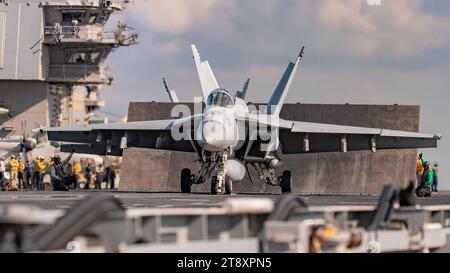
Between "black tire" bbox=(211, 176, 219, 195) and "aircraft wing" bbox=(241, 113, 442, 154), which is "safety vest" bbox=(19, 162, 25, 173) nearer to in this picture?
"aircraft wing" bbox=(241, 113, 442, 154)

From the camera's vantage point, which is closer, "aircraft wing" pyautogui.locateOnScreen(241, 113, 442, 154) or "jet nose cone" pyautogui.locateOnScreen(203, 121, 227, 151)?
"jet nose cone" pyautogui.locateOnScreen(203, 121, 227, 151)

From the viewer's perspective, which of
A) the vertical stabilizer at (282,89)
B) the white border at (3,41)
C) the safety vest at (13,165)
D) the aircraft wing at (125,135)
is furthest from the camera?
the white border at (3,41)

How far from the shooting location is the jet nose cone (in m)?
31.3

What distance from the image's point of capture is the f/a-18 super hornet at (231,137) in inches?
1284

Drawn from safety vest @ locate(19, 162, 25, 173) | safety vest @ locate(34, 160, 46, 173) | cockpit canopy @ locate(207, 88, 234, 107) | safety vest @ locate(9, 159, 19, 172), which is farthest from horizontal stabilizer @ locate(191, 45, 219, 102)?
safety vest @ locate(19, 162, 25, 173)

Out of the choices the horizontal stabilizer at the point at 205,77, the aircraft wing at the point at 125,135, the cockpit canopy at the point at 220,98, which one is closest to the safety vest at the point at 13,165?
the aircraft wing at the point at 125,135

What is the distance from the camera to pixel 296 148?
39531mm

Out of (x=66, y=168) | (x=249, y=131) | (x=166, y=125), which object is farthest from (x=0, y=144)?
(x=249, y=131)

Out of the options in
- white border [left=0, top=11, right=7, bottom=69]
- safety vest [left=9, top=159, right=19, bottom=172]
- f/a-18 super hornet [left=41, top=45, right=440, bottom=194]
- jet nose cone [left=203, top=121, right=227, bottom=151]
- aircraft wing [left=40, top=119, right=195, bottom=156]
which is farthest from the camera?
white border [left=0, top=11, right=7, bottom=69]

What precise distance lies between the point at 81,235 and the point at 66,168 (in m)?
44.5

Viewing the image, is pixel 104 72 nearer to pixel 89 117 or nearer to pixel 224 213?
pixel 89 117

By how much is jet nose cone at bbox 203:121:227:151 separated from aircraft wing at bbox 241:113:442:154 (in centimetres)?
528

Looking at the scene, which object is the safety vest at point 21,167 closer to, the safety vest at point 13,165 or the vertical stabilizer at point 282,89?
the safety vest at point 13,165

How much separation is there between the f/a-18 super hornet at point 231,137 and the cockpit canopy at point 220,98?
30mm
